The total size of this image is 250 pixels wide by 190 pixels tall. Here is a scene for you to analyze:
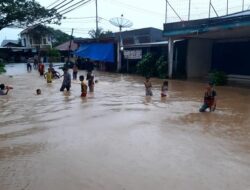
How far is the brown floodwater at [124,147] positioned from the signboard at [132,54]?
16.9 metres

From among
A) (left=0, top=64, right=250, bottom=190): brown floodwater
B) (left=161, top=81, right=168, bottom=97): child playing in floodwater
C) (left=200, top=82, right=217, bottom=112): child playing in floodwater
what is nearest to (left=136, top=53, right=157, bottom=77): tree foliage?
(left=161, top=81, right=168, bottom=97): child playing in floodwater

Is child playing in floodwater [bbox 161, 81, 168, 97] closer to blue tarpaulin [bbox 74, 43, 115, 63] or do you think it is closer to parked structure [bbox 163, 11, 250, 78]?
parked structure [bbox 163, 11, 250, 78]

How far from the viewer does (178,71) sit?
2586cm

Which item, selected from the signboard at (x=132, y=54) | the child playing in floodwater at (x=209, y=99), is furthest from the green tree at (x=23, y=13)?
the child playing in floodwater at (x=209, y=99)

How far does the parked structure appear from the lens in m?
22.3

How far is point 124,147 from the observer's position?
7449 millimetres

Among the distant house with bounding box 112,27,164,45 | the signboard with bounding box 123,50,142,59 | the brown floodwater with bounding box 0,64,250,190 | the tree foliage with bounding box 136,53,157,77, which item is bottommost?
the brown floodwater with bounding box 0,64,250,190

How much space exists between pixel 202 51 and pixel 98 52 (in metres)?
11.7

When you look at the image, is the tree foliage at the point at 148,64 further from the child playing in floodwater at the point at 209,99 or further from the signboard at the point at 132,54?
the child playing in floodwater at the point at 209,99

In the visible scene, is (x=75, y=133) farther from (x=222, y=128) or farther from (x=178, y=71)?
(x=178, y=71)

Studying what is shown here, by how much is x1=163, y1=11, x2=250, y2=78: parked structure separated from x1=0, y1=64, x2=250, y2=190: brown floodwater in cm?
1016

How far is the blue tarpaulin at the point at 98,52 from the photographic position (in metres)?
32.9

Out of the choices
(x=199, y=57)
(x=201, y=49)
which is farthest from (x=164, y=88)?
(x=201, y=49)

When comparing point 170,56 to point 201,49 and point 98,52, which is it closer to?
point 201,49
